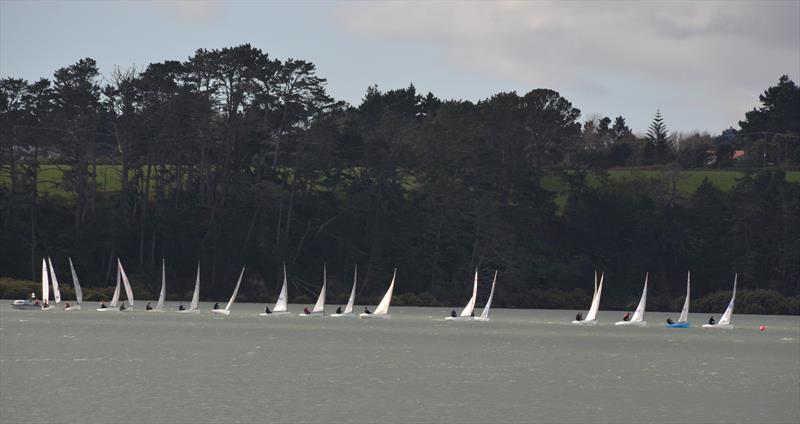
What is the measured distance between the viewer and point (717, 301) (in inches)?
6196

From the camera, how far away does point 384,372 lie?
83.4m

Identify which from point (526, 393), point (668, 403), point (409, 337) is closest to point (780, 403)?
point (668, 403)

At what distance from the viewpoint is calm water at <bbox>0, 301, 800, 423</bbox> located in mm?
65625

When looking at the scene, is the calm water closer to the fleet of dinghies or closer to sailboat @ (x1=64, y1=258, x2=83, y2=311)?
the fleet of dinghies

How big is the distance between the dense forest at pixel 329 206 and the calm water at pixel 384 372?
1676cm

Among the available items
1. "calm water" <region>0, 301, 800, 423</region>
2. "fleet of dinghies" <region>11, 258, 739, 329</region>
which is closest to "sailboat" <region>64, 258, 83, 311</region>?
"fleet of dinghies" <region>11, 258, 739, 329</region>

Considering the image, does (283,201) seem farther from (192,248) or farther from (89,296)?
(89,296)

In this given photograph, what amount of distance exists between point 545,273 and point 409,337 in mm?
45268

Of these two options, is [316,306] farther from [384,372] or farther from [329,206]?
[384,372]

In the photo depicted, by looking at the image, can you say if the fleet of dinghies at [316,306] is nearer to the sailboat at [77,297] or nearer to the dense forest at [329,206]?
the sailboat at [77,297]

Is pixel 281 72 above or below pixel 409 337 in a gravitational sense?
above

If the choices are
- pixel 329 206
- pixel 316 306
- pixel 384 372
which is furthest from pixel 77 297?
pixel 384 372

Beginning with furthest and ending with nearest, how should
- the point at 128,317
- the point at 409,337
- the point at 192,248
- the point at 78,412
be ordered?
the point at 192,248 < the point at 128,317 < the point at 409,337 < the point at 78,412

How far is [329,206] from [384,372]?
7140 cm
